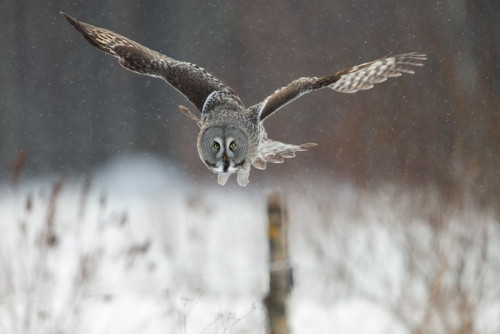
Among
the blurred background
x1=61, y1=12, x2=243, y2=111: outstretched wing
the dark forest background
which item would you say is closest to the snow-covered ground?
the blurred background

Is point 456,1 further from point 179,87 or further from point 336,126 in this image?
point 179,87

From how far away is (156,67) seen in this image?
1543 mm

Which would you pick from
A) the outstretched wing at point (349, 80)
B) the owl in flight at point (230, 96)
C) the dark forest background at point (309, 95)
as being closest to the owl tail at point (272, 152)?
the owl in flight at point (230, 96)

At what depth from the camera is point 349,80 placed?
57.1 inches

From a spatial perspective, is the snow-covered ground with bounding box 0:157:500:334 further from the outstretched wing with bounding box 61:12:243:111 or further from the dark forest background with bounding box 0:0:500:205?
the outstretched wing with bounding box 61:12:243:111

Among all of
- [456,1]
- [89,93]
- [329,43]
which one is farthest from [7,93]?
[456,1]

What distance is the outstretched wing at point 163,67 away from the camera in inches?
59.1

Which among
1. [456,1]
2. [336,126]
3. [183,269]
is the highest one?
[456,1]

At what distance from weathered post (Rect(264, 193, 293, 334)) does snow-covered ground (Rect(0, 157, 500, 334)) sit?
1.05 meters

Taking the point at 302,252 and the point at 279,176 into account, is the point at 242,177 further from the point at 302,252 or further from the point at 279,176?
the point at 279,176

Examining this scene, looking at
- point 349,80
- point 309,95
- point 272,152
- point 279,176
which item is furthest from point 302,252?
point 349,80

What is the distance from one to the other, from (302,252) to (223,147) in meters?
1.86

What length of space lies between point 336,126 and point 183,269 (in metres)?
0.94

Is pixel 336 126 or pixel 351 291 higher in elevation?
pixel 336 126
